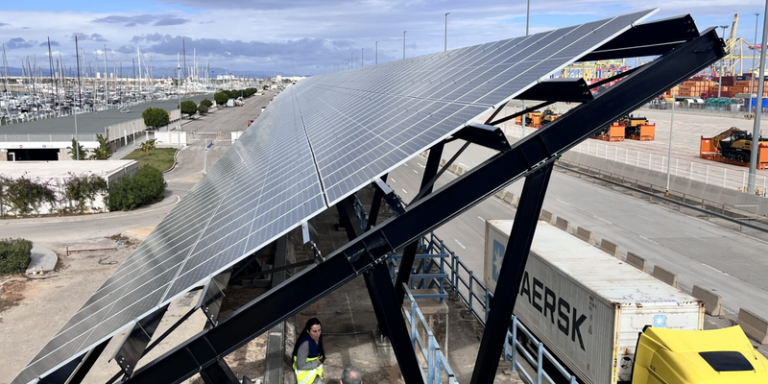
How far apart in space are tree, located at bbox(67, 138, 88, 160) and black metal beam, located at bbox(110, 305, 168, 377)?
144 feet

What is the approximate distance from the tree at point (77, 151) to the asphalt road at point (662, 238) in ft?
82.6

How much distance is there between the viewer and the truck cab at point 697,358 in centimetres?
944

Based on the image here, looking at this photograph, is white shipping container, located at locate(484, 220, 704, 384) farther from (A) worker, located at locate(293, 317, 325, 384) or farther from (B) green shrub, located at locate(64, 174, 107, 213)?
(B) green shrub, located at locate(64, 174, 107, 213)

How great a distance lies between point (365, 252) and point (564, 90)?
3160mm

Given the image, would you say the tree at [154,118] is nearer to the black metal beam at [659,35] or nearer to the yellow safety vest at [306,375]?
the yellow safety vest at [306,375]

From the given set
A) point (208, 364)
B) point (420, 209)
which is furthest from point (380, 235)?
point (208, 364)

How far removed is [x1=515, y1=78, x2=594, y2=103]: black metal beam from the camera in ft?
24.0

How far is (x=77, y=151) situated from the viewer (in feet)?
153

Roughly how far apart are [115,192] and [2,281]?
12715 mm

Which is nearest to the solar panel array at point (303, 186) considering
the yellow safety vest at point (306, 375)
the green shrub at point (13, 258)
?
the yellow safety vest at point (306, 375)

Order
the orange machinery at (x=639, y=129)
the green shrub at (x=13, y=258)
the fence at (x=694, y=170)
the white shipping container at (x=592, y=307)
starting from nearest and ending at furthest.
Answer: the white shipping container at (x=592, y=307), the green shrub at (x=13, y=258), the fence at (x=694, y=170), the orange machinery at (x=639, y=129)

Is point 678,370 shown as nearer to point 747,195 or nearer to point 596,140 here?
point 747,195

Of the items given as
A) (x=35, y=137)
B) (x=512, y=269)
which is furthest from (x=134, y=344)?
(x=35, y=137)

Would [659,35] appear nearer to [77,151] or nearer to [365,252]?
[365,252]
